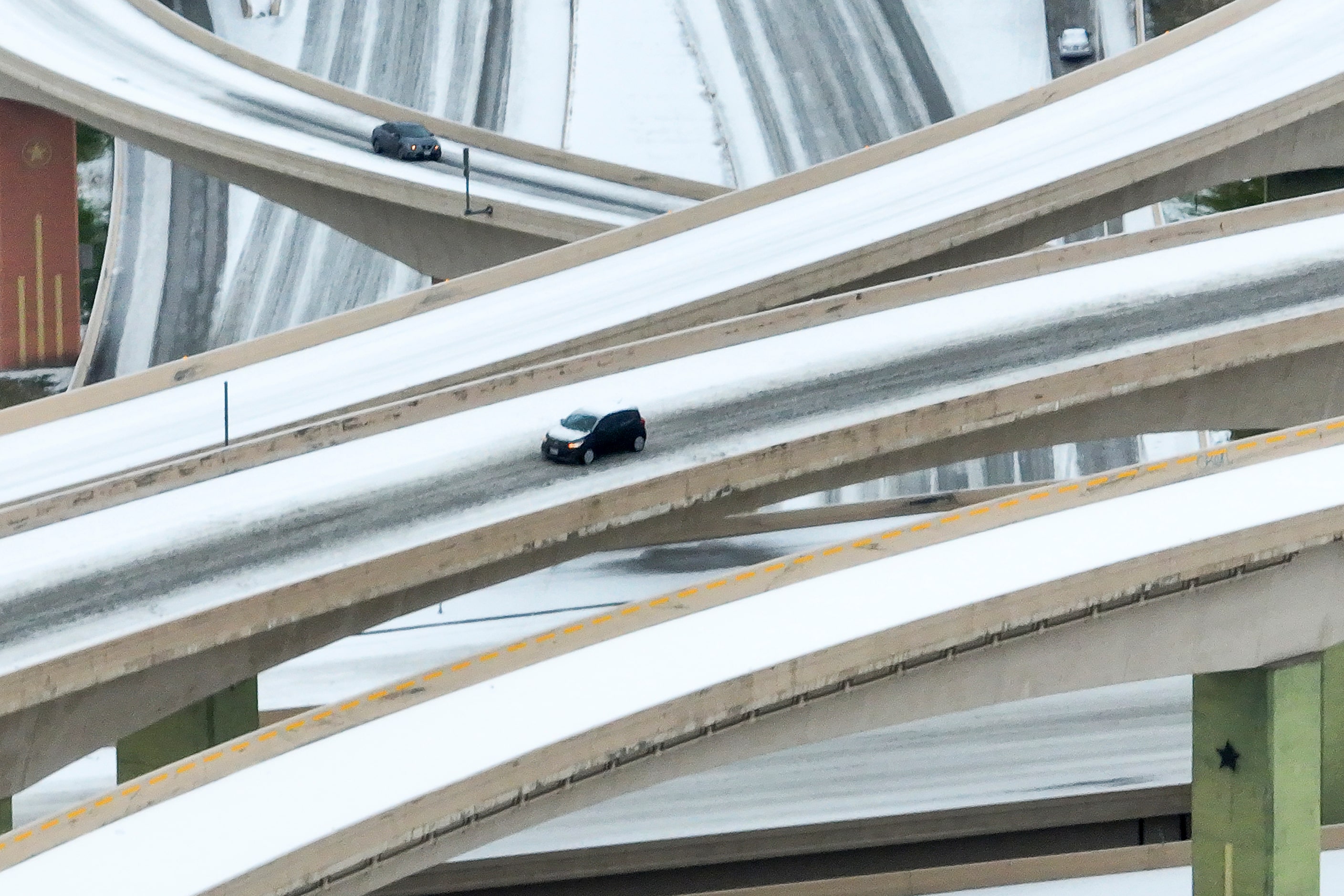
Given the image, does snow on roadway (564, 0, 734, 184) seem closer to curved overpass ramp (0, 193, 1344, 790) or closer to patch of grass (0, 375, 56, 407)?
patch of grass (0, 375, 56, 407)

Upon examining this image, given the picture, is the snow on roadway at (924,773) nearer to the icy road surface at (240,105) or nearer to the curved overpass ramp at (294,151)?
the curved overpass ramp at (294,151)

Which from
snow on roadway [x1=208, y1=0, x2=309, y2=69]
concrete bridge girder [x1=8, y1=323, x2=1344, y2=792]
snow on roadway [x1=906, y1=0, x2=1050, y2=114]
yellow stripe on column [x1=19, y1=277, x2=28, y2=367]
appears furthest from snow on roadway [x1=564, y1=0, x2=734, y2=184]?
concrete bridge girder [x1=8, y1=323, x2=1344, y2=792]

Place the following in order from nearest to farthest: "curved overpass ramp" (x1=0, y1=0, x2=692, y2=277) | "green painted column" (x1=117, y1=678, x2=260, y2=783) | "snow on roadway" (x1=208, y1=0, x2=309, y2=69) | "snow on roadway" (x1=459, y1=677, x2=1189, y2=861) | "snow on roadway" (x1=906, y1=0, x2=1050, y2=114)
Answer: "green painted column" (x1=117, y1=678, x2=260, y2=783) → "snow on roadway" (x1=459, y1=677, x2=1189, y2=861) → "curved overpass ramp" (x1=0, y1=0, x2=692, y2=277) → "snow on roadway" (x1=906, y1=0, x2=1050, y2=114) → "snow on roadway" (x1=208, y1=0, x2=309, y2=69)

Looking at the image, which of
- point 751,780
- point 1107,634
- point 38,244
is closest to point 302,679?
point 751,780

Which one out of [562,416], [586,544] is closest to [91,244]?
[562,416]

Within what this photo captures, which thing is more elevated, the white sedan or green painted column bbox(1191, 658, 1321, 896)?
the white sedan

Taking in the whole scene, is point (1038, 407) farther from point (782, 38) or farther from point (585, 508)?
point (782, 38)
